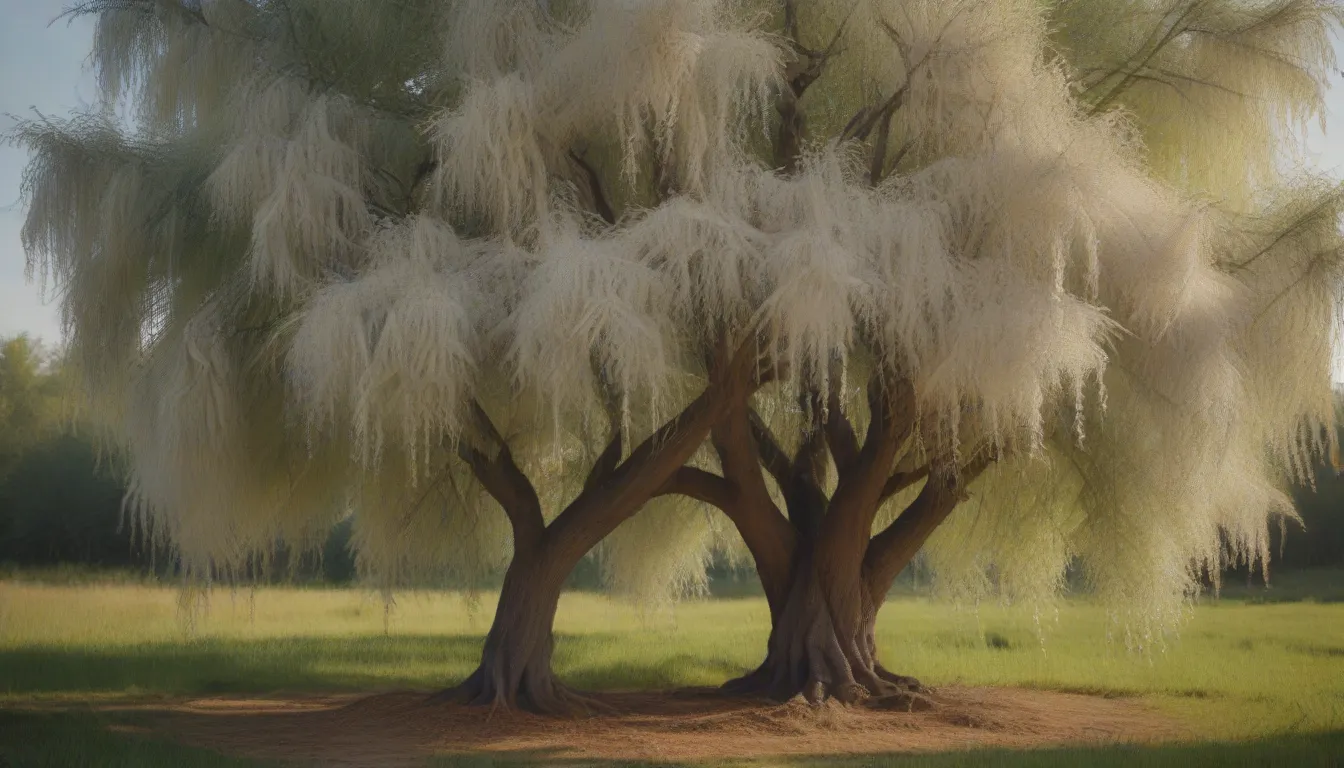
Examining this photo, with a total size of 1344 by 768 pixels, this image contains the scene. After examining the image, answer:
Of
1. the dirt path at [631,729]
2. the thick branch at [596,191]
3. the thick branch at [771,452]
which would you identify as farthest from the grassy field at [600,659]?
the thick branch at [596,191]

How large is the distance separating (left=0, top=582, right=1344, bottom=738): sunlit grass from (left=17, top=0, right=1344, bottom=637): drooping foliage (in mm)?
1838

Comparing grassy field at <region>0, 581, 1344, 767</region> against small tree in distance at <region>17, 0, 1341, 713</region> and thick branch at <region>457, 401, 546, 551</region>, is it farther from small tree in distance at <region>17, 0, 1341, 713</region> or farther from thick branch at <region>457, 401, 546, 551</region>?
thick branch at <region>457, 401, 546, 551</region>

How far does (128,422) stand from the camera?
370 inches

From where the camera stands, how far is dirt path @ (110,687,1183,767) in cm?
835

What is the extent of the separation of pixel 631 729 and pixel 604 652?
20.5 ft

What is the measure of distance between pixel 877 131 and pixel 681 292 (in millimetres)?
3677

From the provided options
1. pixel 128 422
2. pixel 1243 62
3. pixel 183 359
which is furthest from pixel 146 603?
pixel 1243 62

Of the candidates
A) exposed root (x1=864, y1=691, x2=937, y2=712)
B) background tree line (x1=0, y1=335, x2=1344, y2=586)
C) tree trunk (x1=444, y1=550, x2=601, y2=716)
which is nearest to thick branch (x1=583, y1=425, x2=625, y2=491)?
tree trunk (x1=444, y1=550, x2=601, y2=716)

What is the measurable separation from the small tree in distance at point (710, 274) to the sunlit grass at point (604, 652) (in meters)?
1.75

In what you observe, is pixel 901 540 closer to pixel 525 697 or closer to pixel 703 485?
pixel 703 485

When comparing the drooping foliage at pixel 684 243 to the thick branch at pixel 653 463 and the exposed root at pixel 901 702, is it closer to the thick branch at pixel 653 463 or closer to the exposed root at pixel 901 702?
the thick branch at pixel 653 463

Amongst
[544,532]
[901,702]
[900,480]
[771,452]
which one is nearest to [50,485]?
[544,532]

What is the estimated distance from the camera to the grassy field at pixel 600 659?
8.41 meters

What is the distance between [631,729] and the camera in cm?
923
